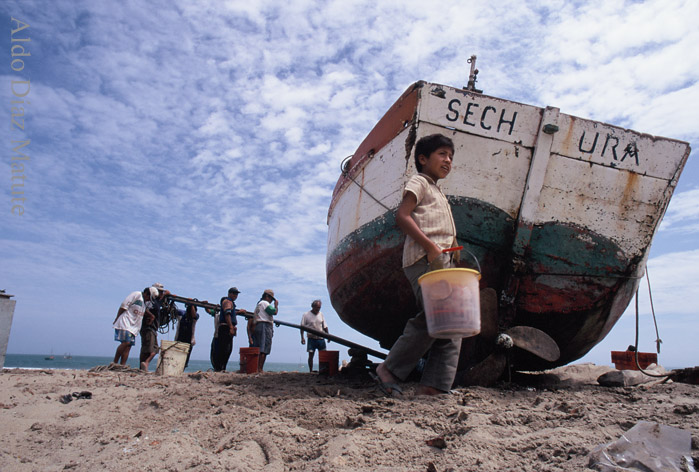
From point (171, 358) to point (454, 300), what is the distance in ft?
14.0

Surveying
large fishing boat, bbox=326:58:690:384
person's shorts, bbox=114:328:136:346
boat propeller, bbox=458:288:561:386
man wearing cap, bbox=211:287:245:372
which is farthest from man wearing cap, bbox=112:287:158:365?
boat propeller, bbox=458:288:561:386

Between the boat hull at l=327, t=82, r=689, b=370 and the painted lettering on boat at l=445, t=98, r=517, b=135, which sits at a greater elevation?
the painted lettering on boat at l=445, t=98, r=517, b=135

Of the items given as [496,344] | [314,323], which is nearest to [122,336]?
[314,323]

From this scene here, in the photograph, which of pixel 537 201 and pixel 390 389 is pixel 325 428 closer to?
pixel 390 389

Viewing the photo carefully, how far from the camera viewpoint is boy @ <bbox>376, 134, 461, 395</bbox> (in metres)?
2.51

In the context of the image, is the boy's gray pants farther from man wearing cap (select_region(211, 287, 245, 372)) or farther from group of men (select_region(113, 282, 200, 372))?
man wearing cap (select_region(211, 287, 245, 372))

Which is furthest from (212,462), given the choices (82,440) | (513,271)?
(513,271)

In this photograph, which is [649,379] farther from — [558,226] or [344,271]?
[344,271]

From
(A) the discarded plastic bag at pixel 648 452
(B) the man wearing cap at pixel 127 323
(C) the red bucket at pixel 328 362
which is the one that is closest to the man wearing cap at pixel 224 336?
(B) the man wearing cap at pixel 127 323

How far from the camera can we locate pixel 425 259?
254 centimetres

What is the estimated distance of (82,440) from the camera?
6.84 ft

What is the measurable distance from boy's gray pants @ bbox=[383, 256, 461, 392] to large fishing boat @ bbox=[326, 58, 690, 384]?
33.0 inches

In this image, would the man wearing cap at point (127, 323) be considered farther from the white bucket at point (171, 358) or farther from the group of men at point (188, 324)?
the white bucket at point (171, 358)

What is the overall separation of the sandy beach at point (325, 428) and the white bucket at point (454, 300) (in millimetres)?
393
